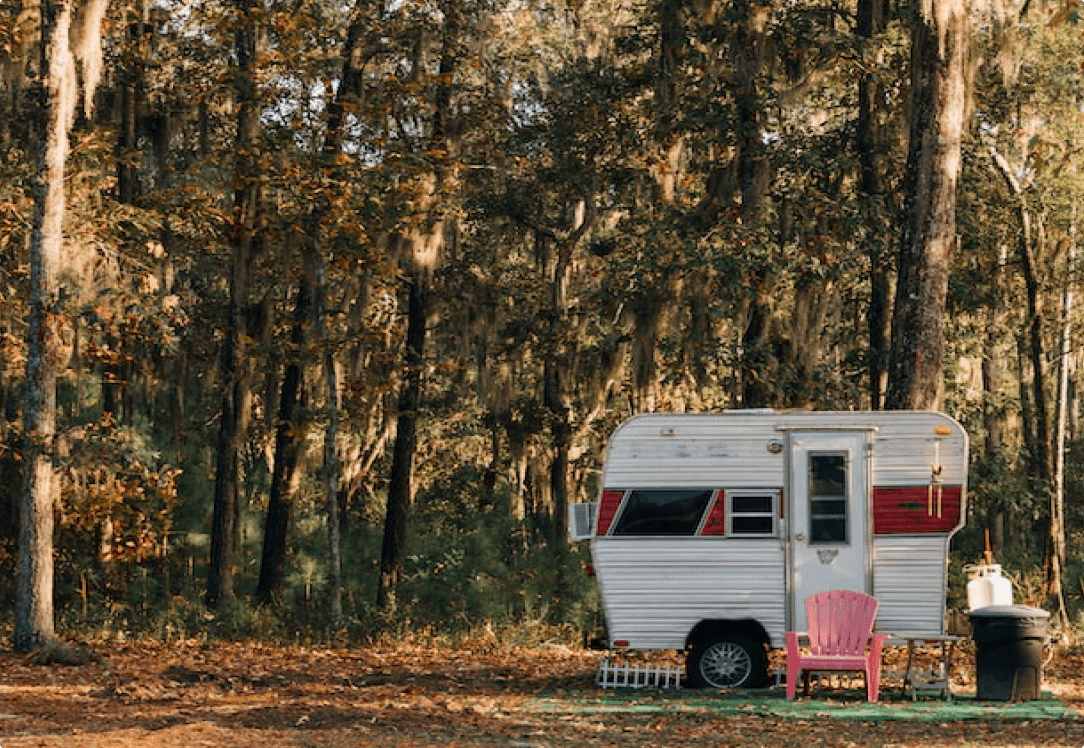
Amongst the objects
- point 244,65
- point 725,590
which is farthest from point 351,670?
point 244,65

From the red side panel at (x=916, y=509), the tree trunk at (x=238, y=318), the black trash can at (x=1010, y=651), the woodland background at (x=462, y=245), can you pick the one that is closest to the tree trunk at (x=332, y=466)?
the woodland background at (x=462, y=245)

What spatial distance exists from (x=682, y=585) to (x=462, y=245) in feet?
43.0

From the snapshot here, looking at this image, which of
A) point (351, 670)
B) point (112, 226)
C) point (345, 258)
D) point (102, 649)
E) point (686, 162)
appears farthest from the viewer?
point (686, 162)

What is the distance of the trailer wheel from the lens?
517 inches

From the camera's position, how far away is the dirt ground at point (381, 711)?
10250 millimetres

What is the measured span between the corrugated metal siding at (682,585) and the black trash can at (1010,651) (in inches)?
65.7

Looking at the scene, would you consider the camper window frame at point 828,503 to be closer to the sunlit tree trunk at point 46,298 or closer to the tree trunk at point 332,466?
the sunlit tree trunk at point 46,298

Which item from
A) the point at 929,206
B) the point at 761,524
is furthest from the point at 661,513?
the point at 929,206

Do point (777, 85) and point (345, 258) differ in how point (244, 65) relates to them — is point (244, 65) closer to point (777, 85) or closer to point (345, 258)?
point (345, 258)

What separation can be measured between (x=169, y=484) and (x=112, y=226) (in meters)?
3.95

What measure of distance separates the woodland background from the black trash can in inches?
134

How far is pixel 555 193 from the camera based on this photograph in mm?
24656

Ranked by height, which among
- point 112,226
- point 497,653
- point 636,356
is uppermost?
point 112,226

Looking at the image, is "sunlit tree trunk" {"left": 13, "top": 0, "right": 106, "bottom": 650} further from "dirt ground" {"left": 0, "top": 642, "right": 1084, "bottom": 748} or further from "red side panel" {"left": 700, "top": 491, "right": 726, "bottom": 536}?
"red side panel" {"left": 700, "top": 491, "right": 726, "bottom": 536}
